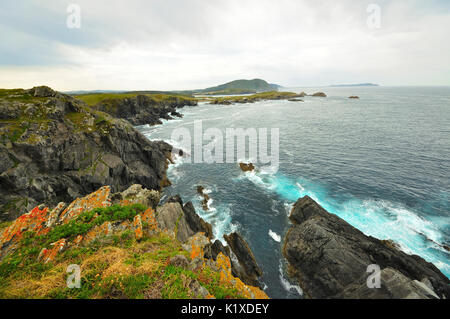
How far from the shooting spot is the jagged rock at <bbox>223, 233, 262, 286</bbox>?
1636 centimetres

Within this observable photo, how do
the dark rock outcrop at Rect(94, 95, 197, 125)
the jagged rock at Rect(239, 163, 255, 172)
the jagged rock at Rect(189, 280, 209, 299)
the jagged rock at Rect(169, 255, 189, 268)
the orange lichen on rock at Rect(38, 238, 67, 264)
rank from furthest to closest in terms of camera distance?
the dark rock outcrop at Rect(94, 95, 197, 125) → the jagged rock at Rect(239, 163, 255, 172) → the jagged rock at Rect(169, 255, 189, 268) → the orange lichen on rock at Rect(38, 238, 67, 264) → the jagged rock at Rect(189, 280, 209, 299)

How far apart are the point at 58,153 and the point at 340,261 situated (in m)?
36.1

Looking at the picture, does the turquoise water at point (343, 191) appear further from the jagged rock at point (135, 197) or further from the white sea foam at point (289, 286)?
the jagged rock at point (135, 197)

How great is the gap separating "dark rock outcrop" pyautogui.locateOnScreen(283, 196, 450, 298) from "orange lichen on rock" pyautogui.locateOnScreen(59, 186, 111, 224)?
17.9m

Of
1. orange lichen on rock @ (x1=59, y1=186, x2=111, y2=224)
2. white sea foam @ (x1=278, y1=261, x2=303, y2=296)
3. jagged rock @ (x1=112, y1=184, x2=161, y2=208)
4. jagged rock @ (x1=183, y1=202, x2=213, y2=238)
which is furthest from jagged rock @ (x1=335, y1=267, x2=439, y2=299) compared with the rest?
orange lichen on rock @ (x1=59, y1=186, x2=111, y2=224)

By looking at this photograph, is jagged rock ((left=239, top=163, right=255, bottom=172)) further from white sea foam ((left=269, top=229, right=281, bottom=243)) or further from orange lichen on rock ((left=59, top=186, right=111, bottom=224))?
orange lichen on rock ((left=59, top=186, right=111, bottom=224))

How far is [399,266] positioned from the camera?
1483 centimetres

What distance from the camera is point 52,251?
7.81 m

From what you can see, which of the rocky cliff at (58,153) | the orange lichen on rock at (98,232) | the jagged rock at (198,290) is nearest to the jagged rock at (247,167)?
the rocky cliff at (58,153)

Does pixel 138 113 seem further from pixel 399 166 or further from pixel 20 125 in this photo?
pixel 399 166

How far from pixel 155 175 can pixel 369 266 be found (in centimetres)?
3360

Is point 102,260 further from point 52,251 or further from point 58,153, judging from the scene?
point 58,153

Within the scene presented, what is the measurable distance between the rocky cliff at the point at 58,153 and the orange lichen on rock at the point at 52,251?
15.2 meters
